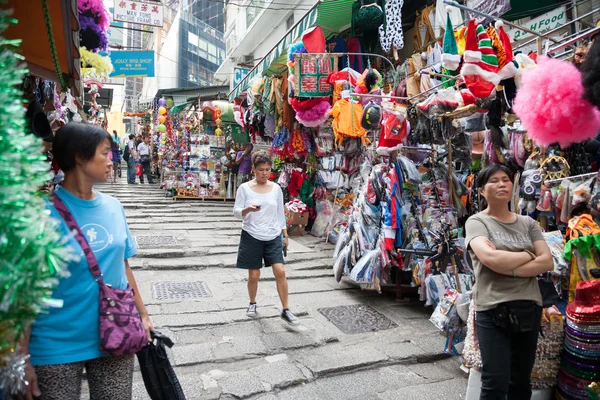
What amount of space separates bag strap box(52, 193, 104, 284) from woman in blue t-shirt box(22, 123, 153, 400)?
0.7 inches

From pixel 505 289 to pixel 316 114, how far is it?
618cm

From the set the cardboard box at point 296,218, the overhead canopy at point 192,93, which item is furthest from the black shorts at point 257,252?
the overhead canopy at point 192,93

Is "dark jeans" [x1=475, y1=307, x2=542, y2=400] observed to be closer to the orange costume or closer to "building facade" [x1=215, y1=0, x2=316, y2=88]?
the orange costume

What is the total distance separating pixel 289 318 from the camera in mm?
4613

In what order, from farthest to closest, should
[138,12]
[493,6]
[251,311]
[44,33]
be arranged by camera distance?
[138,12] → [493,6] → [251,311] → [44,33]

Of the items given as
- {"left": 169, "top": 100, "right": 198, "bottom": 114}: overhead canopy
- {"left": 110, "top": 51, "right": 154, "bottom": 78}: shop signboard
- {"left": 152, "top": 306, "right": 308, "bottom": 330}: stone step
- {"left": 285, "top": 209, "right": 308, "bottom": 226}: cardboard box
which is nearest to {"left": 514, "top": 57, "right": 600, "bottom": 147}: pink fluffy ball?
{"left": 152, "top": 306, "right": 308, "bottom": 330}: stone step

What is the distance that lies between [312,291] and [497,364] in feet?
12.1

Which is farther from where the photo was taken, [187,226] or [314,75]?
[187,226]

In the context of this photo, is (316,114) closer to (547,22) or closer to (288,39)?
(288,39)

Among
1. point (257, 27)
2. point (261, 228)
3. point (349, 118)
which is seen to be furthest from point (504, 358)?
point (257, 27)

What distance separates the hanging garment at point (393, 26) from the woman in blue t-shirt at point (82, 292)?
6560 mm

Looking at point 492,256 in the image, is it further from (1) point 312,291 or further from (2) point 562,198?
(1) point 312,291

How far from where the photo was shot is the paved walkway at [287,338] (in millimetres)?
3418

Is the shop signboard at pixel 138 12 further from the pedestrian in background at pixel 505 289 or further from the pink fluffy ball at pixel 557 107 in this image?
the pedestrian in background at pixel 505 289
